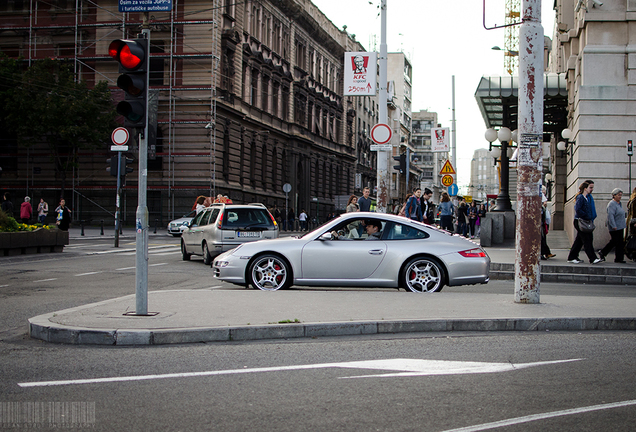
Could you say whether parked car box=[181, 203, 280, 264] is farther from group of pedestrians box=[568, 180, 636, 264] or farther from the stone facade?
the stone facade

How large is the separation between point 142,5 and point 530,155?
9026 mm

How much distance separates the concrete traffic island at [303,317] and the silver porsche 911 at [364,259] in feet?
3.42

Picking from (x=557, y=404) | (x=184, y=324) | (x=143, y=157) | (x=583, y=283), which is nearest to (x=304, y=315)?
(x=184, y=324)

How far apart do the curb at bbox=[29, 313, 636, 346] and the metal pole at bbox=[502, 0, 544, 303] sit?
1.33m

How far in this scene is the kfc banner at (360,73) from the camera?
Result: 1920 centimetres

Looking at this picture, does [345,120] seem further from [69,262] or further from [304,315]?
[304,315]

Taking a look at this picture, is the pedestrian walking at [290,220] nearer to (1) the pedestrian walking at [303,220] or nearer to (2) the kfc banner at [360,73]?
(1) the pedestrian walking at [303,220]

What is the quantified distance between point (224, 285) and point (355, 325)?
581 cm

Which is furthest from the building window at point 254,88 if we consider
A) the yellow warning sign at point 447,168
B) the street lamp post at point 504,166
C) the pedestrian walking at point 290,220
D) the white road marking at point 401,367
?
the white road marking at point 401,367

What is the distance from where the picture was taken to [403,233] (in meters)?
11.5

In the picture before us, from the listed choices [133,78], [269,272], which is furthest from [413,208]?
[133,78]

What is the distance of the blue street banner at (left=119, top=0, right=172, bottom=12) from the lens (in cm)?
1448

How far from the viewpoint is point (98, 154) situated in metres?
43.0

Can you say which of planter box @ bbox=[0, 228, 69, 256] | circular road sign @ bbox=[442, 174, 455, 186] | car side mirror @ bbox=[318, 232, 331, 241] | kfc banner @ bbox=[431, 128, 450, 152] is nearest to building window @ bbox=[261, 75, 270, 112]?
kfc banner @ bbox=[431, 128, 450, 152]
